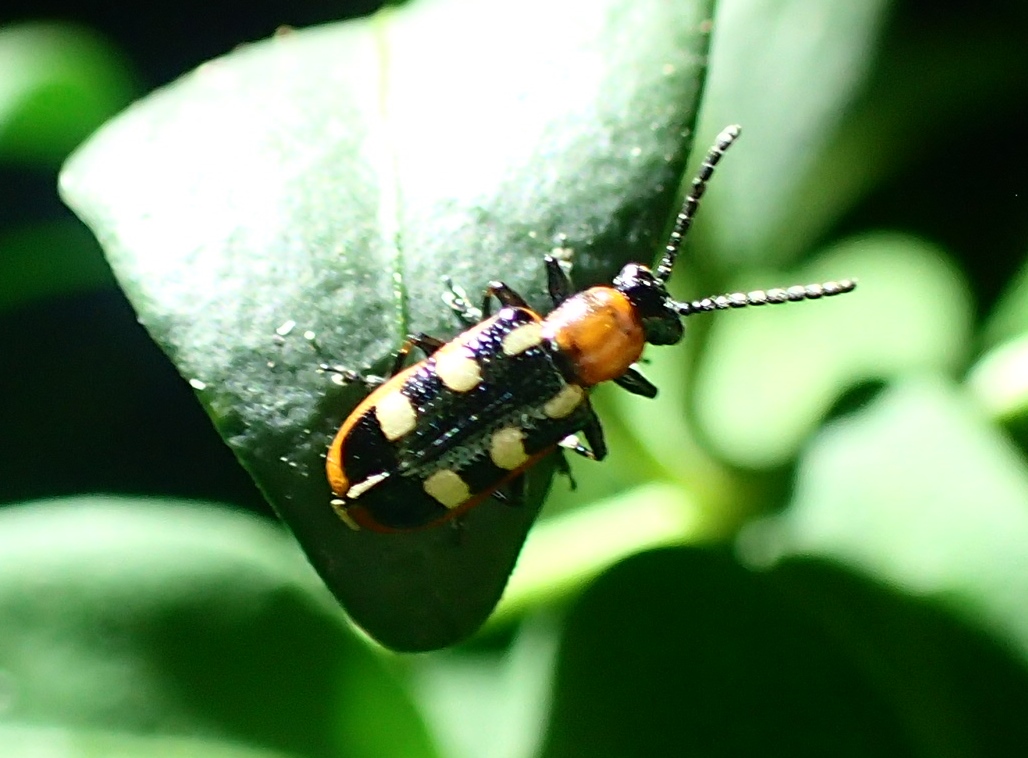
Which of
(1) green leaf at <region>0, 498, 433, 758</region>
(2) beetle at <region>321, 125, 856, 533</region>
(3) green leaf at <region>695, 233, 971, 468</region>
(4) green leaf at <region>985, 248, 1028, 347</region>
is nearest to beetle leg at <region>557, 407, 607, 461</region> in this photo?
(2) beetle at <region>321, 125, 856, 533</region>

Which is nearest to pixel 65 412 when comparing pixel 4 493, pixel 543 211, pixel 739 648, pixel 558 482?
pixel 4 493

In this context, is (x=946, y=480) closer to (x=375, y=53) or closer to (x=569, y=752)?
(x=569, y=752)

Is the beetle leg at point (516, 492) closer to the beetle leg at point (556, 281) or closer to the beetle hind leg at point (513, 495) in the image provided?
the beetle hind leg at point (513, 495)

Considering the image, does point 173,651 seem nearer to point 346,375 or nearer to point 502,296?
point 346,375

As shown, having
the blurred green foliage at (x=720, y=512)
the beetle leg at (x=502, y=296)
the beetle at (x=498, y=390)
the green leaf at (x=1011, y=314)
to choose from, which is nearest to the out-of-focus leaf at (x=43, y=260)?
the blurred green foliage at (x=720, y=512)

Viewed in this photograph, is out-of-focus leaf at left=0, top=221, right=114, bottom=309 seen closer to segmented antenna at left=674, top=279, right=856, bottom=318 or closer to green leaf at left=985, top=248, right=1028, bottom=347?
segmented antenna at left=674, top=279, right=856, bottom=318

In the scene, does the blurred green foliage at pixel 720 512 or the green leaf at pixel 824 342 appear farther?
the green leaf at pixel 824 342

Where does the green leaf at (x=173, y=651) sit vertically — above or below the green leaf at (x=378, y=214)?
below

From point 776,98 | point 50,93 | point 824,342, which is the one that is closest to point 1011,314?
point 824,342
